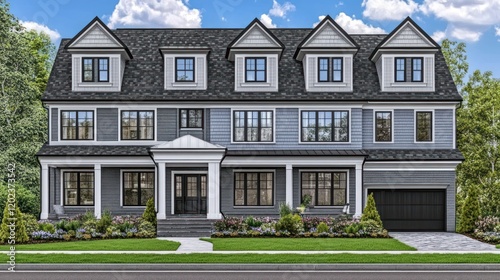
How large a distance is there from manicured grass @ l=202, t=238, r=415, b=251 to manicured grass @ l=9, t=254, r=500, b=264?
8.08 feet

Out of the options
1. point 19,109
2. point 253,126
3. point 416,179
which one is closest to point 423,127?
point 416,179

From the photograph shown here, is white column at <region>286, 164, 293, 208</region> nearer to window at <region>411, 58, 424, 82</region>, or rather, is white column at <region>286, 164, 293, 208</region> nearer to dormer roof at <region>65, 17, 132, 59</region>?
window at <region>411, 58, 424, 82</region>

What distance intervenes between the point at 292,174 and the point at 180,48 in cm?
857

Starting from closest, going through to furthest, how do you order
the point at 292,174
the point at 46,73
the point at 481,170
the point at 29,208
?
the point at 292,174
the point at 29,208
the point at 481,170
the point at 46,73

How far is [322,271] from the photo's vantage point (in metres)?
17.7

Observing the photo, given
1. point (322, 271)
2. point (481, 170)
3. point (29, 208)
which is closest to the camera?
point (322, 271)

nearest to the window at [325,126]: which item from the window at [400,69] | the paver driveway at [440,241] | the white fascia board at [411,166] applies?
the white fascia board at [411,166]

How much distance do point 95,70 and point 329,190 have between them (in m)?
13.5

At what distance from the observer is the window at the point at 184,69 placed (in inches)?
1302

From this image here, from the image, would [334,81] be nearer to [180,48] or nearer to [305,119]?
[305,119]

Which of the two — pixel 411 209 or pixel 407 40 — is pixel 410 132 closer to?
pixel 411 209

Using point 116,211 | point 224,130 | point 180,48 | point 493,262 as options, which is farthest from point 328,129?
point 493,262

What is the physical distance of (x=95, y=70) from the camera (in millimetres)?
32969

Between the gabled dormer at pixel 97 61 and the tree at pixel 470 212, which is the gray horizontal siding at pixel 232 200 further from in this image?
the tree at pixel 470 212
